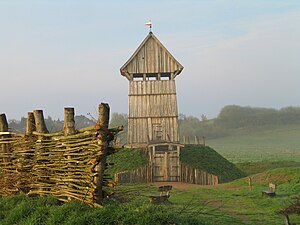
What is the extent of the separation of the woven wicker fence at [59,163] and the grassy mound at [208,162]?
18.9 m

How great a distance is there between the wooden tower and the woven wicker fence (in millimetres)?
19179

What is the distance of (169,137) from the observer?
30.1 metres

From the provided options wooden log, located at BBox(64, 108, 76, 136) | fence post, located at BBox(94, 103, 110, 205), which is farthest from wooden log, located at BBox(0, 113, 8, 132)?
fence post, located at BBox(94, 103, 110, 205)

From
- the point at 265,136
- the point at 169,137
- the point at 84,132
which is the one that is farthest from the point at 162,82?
the point at 265,136

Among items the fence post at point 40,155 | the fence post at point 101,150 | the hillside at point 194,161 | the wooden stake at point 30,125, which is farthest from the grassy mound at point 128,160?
the fence post at point 101,150

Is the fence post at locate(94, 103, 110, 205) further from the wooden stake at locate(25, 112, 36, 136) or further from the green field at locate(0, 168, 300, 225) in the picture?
the wooden stake at locate(25, 112, 36, 136)

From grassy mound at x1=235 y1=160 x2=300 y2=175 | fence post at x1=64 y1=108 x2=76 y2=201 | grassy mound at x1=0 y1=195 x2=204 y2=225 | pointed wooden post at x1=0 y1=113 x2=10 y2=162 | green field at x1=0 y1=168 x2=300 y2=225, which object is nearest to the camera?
grassy mound at x1=0 y1=195 x2=204 y2=225

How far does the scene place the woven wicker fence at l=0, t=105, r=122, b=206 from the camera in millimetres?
8086

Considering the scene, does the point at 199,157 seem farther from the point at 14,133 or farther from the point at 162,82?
the point at 14,133

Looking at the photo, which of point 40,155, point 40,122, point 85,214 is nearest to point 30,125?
point 40,122

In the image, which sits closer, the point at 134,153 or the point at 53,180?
the point at 53,180

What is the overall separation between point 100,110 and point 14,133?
13.1 ft

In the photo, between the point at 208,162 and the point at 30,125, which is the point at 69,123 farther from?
the point at 208,162

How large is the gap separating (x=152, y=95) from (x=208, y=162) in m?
6.67
